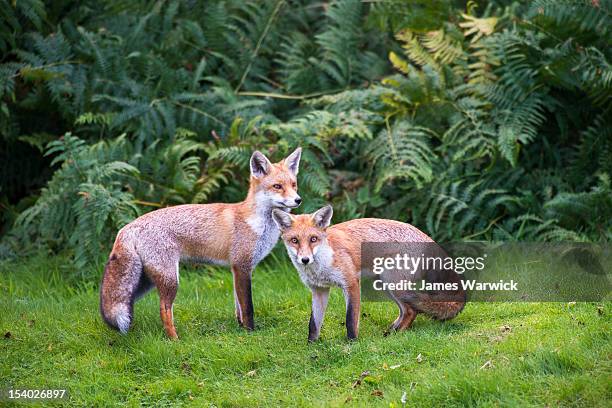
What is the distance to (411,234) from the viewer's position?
25.4 feet

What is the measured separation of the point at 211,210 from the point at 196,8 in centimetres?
539

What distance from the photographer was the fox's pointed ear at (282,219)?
740 cm

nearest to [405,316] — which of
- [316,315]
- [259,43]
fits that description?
[316,315]

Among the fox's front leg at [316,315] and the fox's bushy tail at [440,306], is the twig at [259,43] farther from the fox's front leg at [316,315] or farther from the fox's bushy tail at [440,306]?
the fox's bushy tail at [440,306]

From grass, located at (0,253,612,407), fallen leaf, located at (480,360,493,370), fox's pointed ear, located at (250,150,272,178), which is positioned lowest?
grass, located at (0,253,612,407)

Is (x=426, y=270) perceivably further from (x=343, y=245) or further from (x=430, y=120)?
(x=430, y=120)

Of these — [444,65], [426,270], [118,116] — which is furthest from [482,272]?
[118,116]

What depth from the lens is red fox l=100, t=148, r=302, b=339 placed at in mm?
7473

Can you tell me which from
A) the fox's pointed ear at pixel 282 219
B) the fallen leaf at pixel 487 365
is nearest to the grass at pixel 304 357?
the fallen leaf at pixel 487 365

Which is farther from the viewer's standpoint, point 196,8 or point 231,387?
point 196,8

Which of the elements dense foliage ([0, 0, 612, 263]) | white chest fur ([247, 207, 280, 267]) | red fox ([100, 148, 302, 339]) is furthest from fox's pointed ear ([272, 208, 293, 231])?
dense foliage ([0, 0, 612, 263])

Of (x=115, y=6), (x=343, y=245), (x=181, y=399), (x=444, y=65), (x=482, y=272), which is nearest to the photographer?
(x=181, y=399)

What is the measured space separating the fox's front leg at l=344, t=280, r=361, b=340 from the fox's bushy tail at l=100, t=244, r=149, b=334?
2.11 meters

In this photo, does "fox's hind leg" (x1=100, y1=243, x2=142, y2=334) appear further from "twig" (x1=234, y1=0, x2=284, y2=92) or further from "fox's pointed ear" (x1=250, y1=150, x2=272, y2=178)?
"twig" (x1=234, y1=0, x2=284, y2=92)
